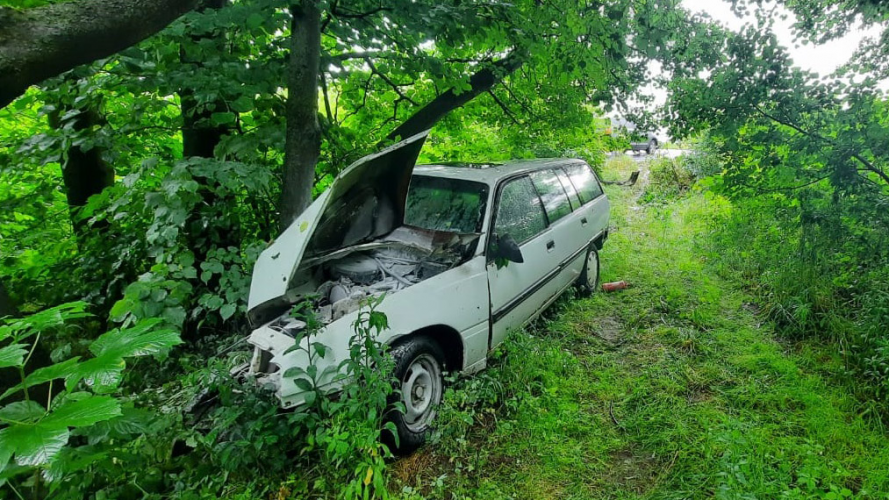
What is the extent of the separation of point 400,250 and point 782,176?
140 inches

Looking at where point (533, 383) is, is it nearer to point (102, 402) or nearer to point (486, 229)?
point (486, 229)

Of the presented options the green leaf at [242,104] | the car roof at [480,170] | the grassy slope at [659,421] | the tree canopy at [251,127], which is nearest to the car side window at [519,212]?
the car roof at [480,170]

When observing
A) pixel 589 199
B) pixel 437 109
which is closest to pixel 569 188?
pixel 589 199

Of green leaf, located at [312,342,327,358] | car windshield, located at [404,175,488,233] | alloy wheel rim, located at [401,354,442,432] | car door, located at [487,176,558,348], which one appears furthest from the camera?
car windshield, located at [404,175,488,233]

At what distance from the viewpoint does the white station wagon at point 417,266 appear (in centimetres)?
260

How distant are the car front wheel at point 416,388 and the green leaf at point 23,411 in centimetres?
153

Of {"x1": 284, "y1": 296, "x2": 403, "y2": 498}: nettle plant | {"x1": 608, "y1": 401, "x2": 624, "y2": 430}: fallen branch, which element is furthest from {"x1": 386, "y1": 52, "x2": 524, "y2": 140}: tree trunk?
{"x1": 608, "y1": 401, "x2": 624, "y2": 430}: fallen branch

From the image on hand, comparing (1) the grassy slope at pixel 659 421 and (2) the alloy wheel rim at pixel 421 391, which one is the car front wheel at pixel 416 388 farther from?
(1) the grassy slope at pixel 659 421

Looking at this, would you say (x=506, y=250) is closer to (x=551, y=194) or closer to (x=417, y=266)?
(x=417, y=266)

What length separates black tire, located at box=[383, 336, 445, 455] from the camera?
8.34ft

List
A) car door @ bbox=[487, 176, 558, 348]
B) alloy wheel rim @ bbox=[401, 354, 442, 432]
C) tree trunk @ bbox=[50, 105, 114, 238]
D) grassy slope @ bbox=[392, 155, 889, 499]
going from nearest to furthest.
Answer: grassy slope @ bbox=[392, 155, 889, 499] < alloy wheel rim @ bbox=[401, 354, 442, 432] < car door @ bbox=[487, 176, 558, 348] < tree trunk @ bbox=[50, 105, 114, 238]

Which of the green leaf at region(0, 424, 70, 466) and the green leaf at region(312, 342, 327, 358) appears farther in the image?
the green leaf at region(312, 342, 327, 358)

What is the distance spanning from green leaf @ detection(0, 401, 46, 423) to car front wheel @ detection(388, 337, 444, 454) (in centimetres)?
153

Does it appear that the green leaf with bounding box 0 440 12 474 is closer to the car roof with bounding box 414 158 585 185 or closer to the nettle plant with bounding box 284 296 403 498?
the nettle plant with bounding box 284 296 403 498
